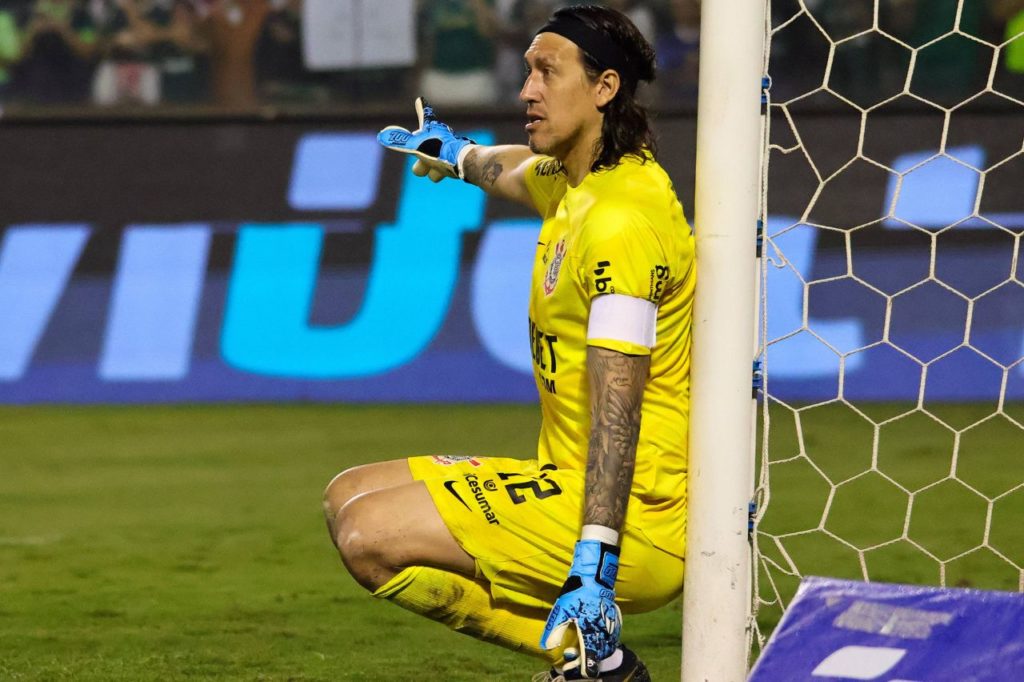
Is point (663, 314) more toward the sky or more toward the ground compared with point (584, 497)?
more toward the sky

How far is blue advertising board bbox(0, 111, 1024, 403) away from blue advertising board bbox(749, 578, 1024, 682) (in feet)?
16.8

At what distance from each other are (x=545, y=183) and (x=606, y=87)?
442 mm

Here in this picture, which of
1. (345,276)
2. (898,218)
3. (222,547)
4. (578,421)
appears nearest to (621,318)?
(578,421)

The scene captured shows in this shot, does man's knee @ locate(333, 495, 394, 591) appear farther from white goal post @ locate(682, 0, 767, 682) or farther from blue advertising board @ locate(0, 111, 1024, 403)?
blue advertising board @ locate(0, 111, 1024, 403)

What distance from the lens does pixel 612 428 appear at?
9.96 feet

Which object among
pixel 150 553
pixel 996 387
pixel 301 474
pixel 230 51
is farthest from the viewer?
pixel 230 51

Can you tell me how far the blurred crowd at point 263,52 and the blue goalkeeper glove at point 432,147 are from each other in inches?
180

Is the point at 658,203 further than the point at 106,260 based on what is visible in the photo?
No

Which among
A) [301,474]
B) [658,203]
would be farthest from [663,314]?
[301,474]

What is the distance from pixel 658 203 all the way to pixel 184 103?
5.85 metres

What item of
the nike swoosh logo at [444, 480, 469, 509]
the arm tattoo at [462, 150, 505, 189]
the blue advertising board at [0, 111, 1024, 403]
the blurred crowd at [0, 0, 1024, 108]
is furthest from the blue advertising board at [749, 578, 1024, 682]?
the blurred crowd at [0, 0, 1024, 108]

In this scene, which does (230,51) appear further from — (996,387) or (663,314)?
(663,314)

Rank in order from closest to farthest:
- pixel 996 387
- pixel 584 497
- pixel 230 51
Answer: pixel 584 497 → pixel 996 387 → pixel 230 51

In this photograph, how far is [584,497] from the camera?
306 centimetres
